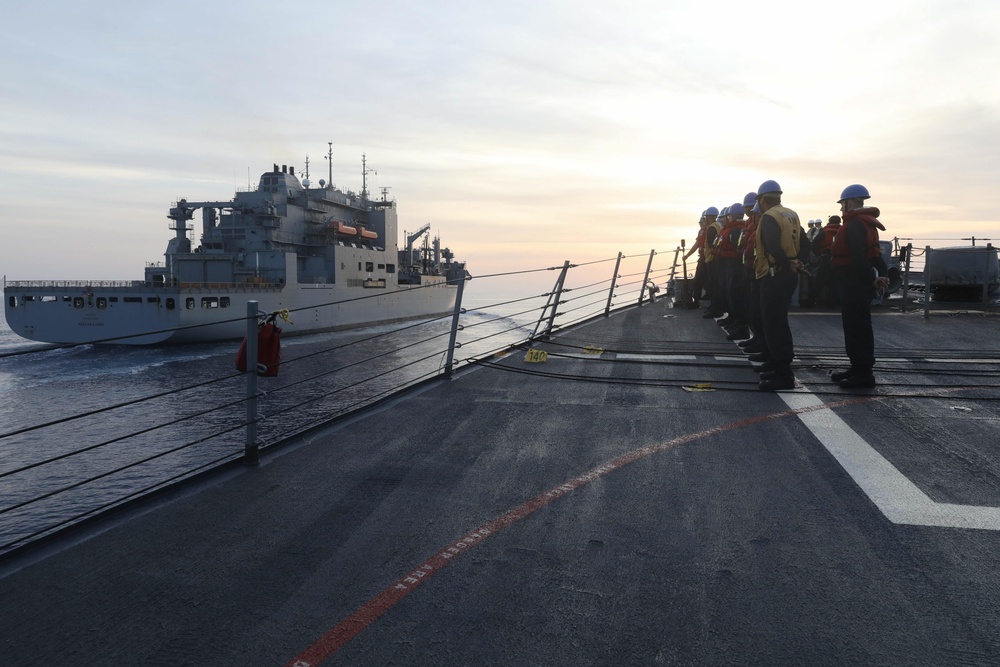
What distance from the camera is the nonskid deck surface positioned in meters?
2.34

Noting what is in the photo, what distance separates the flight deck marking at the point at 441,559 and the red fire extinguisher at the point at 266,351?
7.29 ft

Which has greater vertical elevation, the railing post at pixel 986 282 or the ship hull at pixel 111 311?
the railing post at pixel 986 282

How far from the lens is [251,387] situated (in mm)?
4480

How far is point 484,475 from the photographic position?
415cm

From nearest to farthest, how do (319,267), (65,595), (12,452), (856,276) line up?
(65,595) < (856,276) < (12,452) < (319,267)

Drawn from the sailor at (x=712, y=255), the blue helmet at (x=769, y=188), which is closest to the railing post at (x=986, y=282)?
the sailor at (x=712, y=255)

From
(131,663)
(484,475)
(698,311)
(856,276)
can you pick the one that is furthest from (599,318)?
(131,663)

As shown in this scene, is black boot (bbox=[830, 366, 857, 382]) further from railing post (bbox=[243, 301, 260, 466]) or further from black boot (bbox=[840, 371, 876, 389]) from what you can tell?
railing post (bbox=[243, 301, 260, 466])

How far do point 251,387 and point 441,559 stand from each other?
2232 mm

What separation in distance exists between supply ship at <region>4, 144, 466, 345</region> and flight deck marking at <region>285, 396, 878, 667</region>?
2383 centimetres

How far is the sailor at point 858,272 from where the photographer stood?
20.2 feet

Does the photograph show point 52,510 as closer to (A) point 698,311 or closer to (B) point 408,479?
(B) point 408,479

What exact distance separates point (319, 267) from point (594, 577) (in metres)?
49.6

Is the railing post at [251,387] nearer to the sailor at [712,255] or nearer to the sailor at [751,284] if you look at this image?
the sailor at [751,284]
